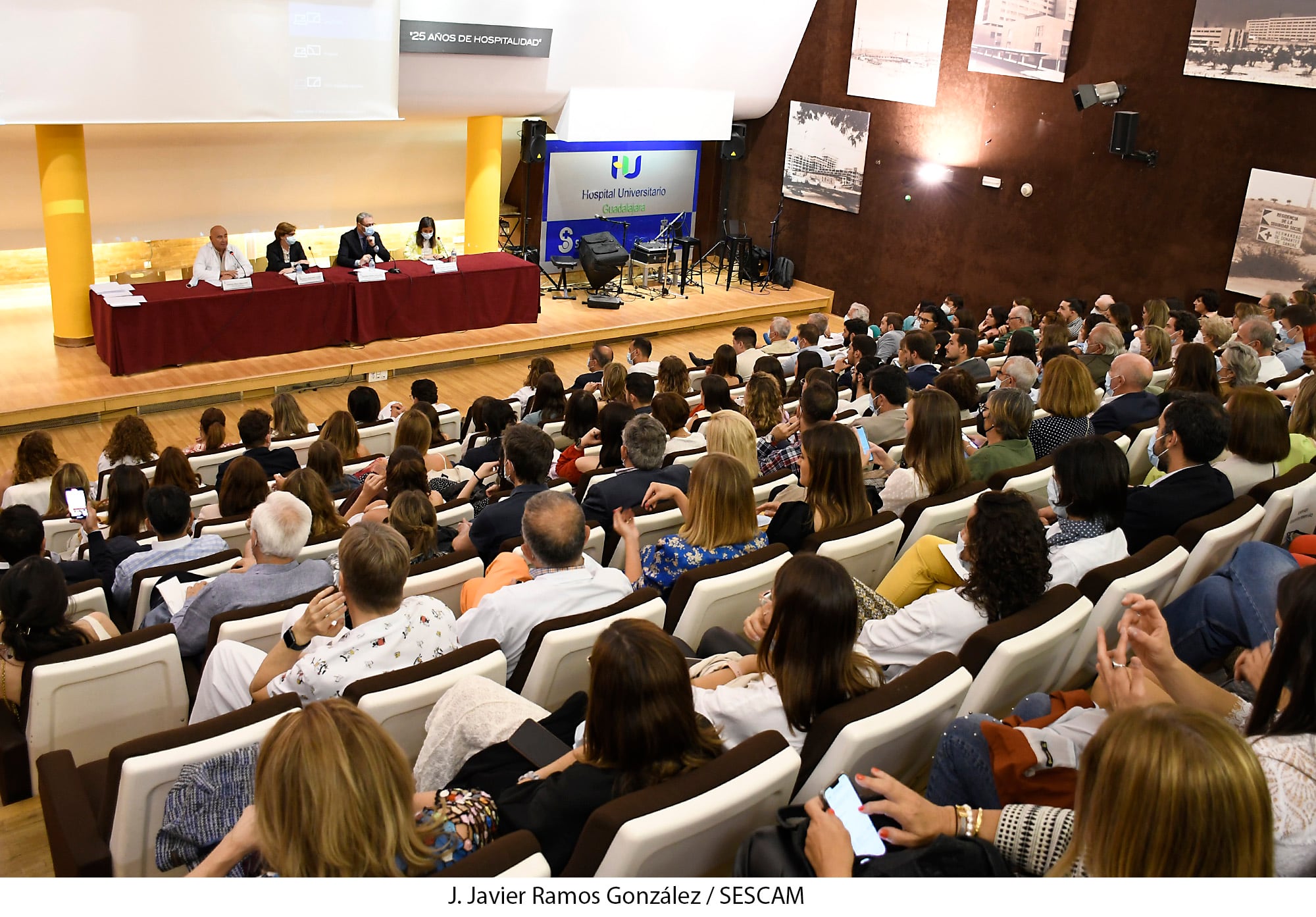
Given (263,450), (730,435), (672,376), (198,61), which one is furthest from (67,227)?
(730,435)

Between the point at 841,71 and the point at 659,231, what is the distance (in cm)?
323

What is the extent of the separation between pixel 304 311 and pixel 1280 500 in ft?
26.5

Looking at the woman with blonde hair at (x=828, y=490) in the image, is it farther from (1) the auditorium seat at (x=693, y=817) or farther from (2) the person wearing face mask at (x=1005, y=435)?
(1) the auditorium seat at (x=693, y=817)

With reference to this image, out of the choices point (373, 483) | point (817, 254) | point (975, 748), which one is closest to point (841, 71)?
point (817, 254)

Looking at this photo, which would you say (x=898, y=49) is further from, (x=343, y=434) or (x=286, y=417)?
(x=343, y=434)

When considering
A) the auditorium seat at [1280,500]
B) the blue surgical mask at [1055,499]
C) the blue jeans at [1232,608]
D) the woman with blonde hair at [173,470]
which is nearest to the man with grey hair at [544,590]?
the blue surgical mask at [1055,499]

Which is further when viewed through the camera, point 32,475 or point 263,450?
point 263,450

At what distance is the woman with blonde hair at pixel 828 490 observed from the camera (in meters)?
3.84

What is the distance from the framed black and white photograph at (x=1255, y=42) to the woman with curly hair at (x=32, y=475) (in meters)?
9.32

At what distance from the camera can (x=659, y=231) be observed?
14398 millimetres

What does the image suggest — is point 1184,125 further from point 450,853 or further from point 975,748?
point 450,853

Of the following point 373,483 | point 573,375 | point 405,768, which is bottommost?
point 573,375

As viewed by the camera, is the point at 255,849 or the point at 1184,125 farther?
the point at 1184,125

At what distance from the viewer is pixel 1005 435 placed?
4805 millimetres
